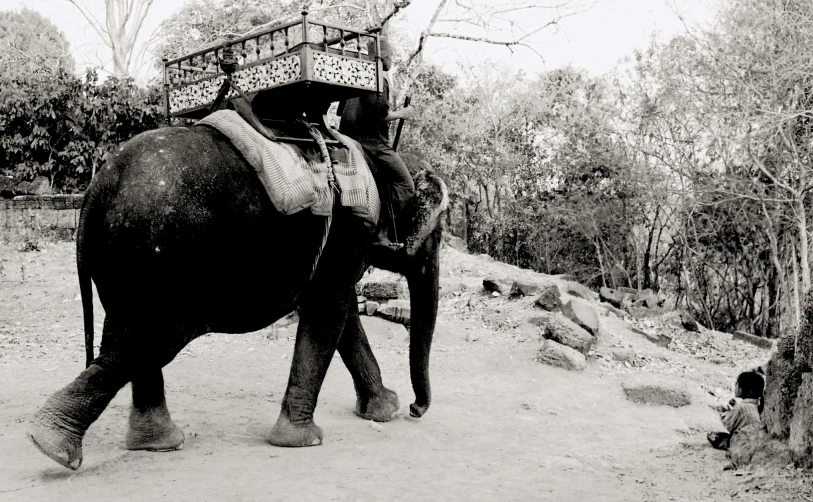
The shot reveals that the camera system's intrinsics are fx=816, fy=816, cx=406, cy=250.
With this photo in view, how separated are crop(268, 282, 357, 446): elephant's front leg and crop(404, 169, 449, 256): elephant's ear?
→ 0.76m

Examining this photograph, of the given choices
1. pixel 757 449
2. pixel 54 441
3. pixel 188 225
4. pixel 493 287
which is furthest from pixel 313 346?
pixel 493 287

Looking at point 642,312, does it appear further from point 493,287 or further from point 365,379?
point 365,379

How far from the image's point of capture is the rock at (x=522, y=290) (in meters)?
11.8

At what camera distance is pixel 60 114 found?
1541 centimetres

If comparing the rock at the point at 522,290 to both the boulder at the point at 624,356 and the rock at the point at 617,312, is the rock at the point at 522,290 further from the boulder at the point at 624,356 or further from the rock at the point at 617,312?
the boulder at the point at 624,356

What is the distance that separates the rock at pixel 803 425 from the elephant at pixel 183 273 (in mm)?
2758

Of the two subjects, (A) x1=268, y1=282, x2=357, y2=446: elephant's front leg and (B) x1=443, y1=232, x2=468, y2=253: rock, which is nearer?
(A) x1=268, y1=282, x2=357, y2=446: elephant's front leg

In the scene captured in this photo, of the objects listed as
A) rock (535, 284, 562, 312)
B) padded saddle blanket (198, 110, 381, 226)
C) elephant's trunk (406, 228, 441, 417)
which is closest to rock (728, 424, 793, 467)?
elephant's trunk (406, 228, 441, 417)

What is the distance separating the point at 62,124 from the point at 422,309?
1175 cm

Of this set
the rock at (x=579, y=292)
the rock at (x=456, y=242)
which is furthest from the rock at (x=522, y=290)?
the rock at (x=456, y=242)

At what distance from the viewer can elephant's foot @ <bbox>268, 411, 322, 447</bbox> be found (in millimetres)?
5125

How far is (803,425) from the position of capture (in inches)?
174

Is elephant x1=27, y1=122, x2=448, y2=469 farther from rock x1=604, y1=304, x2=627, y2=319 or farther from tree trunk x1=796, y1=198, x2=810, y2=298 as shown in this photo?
tree trunk x1=796, y1=198, x2=810, y2=298

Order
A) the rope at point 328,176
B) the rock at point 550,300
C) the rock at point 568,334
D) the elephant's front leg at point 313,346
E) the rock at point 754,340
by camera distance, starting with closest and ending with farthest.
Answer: the rope at point 328,176 < the elephant's front leg at point 313,346 < the rock at point 568,334 < the rock at point 550,300 < the rock at point 754,340
